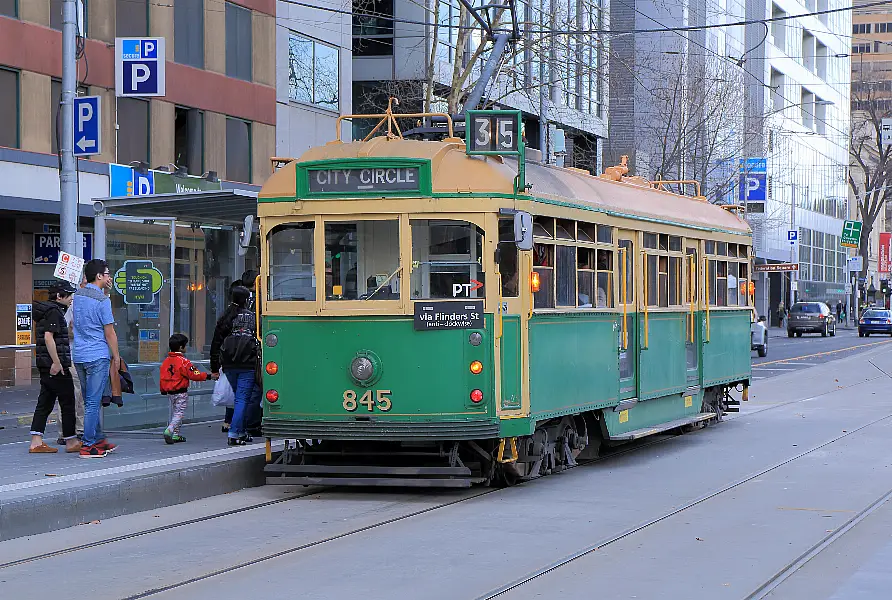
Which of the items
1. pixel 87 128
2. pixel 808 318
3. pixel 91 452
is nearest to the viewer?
pixel 91 452

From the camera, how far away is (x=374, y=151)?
12391mm

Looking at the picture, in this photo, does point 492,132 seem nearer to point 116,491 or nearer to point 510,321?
point 510,321

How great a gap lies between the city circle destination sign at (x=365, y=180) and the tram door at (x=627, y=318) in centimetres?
339

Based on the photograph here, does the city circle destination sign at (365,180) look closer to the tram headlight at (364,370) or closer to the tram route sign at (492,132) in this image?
the tram route sign at (492,132)

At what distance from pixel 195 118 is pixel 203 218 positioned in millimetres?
15561

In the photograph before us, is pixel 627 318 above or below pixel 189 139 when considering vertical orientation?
below

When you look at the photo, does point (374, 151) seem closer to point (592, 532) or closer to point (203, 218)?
A: point (592, 532)

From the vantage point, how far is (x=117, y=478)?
11562 mm

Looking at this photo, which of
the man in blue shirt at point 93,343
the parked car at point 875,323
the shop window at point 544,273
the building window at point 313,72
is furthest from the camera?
the parked car at point 875,323

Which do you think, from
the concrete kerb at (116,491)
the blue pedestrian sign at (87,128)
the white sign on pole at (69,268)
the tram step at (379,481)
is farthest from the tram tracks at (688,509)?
the blue pedestrian sign at (87,128)

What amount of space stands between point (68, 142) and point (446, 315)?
744 centimetres

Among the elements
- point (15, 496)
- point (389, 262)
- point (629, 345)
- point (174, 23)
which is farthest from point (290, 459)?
point (174, 23)

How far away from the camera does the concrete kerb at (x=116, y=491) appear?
1031 cm

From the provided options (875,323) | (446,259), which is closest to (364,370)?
(446,259)
